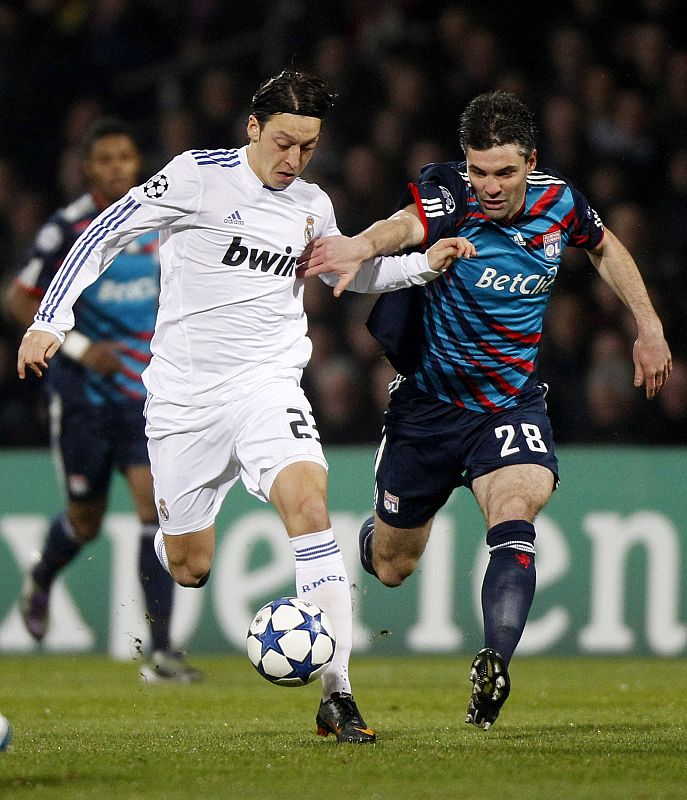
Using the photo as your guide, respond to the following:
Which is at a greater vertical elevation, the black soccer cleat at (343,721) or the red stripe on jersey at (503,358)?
the red stripe on jersey at (503,358)

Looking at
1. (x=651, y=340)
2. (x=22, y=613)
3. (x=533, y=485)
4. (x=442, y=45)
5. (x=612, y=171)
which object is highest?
(x=442, y=45)

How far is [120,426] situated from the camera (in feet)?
26.4

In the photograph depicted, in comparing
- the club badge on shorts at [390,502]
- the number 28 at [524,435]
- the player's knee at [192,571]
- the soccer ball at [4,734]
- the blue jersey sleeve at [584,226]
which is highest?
the blue jersey sleeve at [584,226]

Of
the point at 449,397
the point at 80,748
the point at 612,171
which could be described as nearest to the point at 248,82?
the point at 612,171

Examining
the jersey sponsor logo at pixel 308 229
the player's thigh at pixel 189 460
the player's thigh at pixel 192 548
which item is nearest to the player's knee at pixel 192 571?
the player's thigh at pixel 192 548

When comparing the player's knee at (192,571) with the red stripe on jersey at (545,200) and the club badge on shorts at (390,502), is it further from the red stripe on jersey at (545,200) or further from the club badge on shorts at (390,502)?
the red stripe on jersey at (545,200)

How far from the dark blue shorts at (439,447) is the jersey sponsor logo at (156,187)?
4.38ft

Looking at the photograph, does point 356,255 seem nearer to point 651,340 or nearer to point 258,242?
point 258,242

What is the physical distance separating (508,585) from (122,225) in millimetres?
1843

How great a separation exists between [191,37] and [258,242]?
24.7ft

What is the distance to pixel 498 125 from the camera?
5.31 m

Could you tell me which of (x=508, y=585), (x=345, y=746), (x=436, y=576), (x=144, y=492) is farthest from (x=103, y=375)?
(x=345, y=746)

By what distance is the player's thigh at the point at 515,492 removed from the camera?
5.26m

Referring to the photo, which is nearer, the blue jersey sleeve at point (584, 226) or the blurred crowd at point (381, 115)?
the blue jersey sleeve at point (584, 226)
